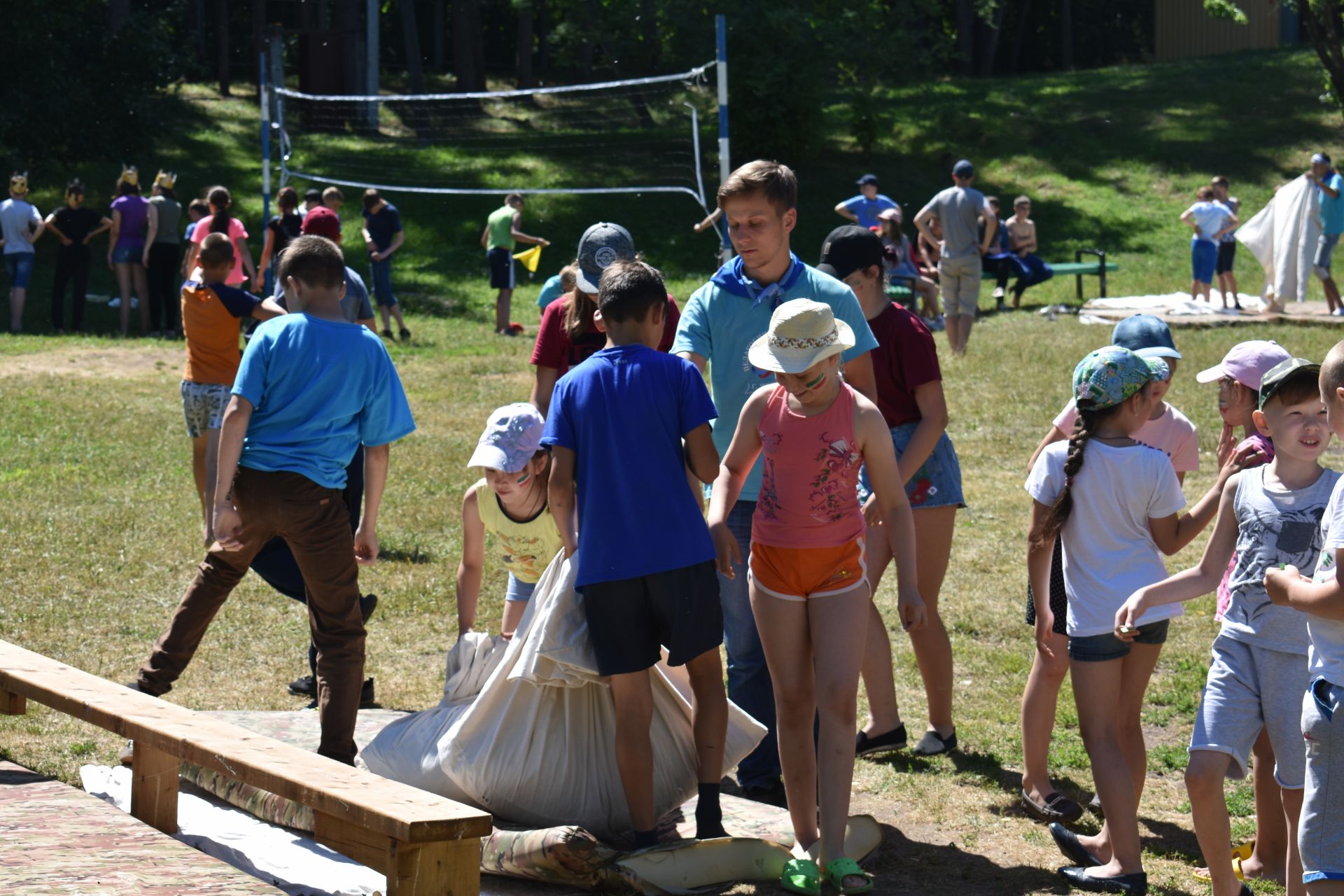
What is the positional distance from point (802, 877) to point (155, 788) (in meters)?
1.85

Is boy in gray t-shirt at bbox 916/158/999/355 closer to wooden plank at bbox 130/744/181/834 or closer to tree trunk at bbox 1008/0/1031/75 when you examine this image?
wooden plank at bbox 130/744/181/834

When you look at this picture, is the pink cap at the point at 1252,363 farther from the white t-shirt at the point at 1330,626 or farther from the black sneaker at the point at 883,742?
the black sneaker at the point at 883,742

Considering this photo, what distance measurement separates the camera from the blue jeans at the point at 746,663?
4.71m

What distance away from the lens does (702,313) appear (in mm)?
4742

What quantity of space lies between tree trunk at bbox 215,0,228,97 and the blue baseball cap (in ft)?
115

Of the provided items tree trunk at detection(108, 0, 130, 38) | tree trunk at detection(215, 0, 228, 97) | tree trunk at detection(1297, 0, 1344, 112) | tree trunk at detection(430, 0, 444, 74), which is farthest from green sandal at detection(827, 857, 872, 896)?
tree trunk at detection(430, 0, 444, 74)

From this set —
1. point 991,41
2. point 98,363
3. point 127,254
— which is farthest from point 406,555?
point 991,41

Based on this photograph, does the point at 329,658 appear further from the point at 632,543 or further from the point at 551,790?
the point at 632,543

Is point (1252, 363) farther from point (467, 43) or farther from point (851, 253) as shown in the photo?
point (467, 43)

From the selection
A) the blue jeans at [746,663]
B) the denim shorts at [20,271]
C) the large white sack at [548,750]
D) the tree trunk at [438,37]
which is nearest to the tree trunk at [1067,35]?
the tree trunk at [438,37]

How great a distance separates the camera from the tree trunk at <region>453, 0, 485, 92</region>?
3422 centimetres

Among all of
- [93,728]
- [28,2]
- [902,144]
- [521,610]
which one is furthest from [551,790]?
[902,144]

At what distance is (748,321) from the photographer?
467cm

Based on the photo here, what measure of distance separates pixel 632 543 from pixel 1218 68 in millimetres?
36823
